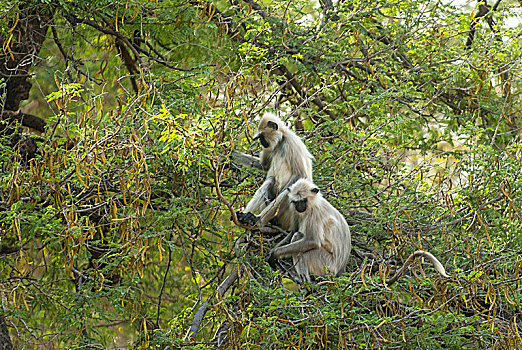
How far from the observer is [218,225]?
16.7 feet

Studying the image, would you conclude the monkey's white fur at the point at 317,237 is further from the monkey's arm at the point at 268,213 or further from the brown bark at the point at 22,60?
the brown bark at the point at 22,60

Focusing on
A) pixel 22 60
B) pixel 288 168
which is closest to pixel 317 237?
pixel 288 168

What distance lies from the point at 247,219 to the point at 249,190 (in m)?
0.54

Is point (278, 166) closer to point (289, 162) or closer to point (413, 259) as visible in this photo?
point (289, 162)

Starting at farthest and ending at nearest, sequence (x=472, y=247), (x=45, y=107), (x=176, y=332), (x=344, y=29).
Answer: (x=45, y=107), (x=344, y=29), (x=472, y=247), (x=176, y=332)

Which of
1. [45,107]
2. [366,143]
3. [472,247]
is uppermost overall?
[366,143]

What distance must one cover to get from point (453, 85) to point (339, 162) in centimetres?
211

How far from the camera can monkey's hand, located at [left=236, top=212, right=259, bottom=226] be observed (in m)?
4.75

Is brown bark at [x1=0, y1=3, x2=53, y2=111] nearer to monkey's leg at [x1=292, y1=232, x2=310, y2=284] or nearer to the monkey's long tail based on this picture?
monkey's leg at [x1=292, y1=232, x2=310, y2=284]

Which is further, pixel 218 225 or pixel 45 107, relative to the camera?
pixel 45 107

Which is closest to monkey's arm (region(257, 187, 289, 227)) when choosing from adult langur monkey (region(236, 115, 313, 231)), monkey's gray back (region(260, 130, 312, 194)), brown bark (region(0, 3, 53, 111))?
adult langur monkey (region(236, 115, 313, 231))

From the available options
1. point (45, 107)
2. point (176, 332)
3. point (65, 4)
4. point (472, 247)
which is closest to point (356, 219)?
point (472, 247)

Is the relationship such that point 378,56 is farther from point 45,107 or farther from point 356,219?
point 45,107

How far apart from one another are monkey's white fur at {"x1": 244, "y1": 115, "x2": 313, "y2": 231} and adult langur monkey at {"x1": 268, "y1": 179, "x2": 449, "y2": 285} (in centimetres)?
17
